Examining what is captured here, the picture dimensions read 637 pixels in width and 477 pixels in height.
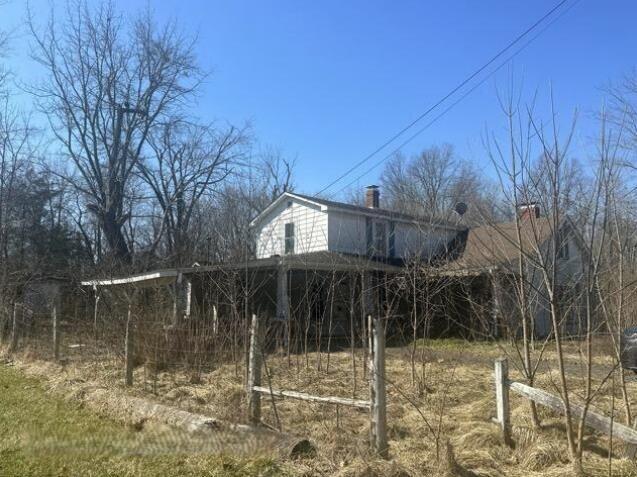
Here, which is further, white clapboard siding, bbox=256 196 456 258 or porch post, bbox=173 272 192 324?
white clapboard siding, bbox=256 196 456 258

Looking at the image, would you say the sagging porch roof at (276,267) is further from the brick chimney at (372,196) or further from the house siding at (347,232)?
the brick chimney at (372,196)

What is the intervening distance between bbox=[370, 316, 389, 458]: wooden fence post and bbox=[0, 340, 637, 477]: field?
159 millimetres

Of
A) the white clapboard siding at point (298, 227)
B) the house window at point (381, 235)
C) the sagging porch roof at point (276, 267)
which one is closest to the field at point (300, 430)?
the sagging porch roof at point (276, 267)

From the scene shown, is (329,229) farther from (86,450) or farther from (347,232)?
(86,450)

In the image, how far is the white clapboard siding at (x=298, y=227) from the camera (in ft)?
76.4

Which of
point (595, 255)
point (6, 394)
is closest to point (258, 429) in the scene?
point (595, 255)

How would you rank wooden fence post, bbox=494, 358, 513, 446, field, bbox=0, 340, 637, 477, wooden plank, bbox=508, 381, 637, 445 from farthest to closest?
wooden fence post, bbox=494, 358, 513, 446 < field, bbox=0, 340, 637, 477 < wooden plank, bbox=508, 381, 637, 445

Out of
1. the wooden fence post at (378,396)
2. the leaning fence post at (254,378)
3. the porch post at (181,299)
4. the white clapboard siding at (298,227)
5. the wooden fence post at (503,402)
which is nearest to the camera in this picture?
the wooden fence post at (378,396)

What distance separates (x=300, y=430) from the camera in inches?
262

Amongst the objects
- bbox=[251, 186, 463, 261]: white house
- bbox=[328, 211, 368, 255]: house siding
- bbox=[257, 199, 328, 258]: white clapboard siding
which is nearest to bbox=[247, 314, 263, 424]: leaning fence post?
bbox=[257, 199, 328, 258]: white clapboard siding

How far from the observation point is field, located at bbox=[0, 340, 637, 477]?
509 cm

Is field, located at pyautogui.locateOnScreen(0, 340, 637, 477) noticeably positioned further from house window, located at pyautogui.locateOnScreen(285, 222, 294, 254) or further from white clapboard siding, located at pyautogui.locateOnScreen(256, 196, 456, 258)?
house window, located at pyautogui.locateOnScreen(285, 222, 294, 254)

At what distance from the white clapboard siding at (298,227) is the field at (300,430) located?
39.7 feet

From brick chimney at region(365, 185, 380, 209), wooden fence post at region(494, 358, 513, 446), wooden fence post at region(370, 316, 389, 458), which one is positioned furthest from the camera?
brick chimney at region(365, 185, 380, 209)
